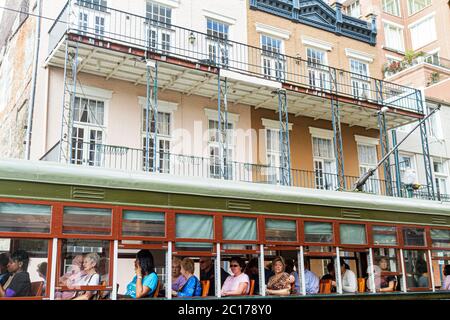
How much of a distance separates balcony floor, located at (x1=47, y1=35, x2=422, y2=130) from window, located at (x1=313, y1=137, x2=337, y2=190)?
3.25 feet

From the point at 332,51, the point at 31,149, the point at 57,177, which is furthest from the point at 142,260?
the point at 332,51

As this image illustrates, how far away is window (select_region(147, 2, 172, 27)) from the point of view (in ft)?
55.2

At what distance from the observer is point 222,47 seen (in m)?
17.8

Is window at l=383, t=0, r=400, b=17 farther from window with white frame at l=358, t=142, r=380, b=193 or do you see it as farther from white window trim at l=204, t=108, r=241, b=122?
white window trim at l=204, t=108, r=241, b=122

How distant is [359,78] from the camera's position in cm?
2183

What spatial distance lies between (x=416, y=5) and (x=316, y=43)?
17.3 m

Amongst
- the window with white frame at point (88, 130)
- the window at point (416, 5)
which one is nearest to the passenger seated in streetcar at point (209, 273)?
the window with white frame at point (88, 130)

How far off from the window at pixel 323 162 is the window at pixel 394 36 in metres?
13.9

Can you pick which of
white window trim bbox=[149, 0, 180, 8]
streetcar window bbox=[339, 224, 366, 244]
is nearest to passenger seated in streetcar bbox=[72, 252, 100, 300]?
streetcar window bbox=[339, 224, 366, 244]

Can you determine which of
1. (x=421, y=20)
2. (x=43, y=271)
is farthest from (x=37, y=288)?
(x=421, y=20)

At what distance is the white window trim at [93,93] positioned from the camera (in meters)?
15.0

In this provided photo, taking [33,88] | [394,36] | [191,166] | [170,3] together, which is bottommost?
[191,166]

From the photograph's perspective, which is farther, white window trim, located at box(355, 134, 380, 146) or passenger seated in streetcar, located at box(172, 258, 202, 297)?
white window trim, located at box(355, 134, 380, 146)

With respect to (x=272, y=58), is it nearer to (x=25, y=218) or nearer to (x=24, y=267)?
(x=25, y=218)
